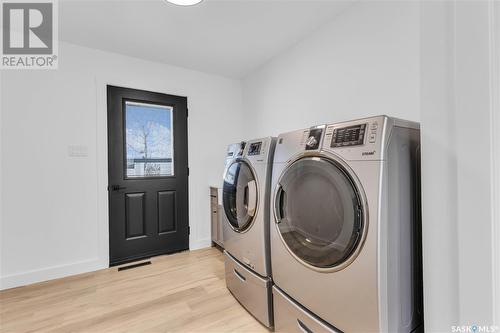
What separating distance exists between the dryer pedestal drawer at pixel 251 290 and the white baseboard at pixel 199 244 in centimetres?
118

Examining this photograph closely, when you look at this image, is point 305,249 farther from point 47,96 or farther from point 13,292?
point 47,96

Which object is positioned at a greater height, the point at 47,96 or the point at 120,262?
the point at 47,96

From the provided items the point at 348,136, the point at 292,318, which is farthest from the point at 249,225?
the point at 348,136

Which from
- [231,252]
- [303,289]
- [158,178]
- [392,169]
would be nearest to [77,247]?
[158,178]

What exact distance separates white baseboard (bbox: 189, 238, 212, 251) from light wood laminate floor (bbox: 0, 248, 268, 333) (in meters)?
0.53

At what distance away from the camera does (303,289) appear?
1.18 m

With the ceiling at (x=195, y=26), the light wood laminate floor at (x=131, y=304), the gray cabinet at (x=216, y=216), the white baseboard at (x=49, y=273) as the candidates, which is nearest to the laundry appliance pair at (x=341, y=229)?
the light wood laminate floor at (x=131, y=304)

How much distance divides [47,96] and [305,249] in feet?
9.27

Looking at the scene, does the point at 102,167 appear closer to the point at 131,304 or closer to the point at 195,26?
the point at 131,304

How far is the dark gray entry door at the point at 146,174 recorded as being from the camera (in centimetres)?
256

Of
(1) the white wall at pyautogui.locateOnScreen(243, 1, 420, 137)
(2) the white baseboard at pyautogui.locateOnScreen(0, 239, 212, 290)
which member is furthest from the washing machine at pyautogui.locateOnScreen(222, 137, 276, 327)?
(2) the white baseboard at pyautogui.locateOnScreen(0, 239, 212, 290)

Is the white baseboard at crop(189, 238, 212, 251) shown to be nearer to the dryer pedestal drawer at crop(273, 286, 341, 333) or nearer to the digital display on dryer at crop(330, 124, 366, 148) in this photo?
the dryer pedestal drawer at crop(273, 286, 341, 333)

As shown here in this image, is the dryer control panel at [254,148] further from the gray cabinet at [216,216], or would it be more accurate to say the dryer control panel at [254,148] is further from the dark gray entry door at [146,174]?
the dark gray entry door at [146,174]

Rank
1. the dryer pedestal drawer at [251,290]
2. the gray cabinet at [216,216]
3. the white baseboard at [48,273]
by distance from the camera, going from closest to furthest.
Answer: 1. the dryer pedestal drawer at [251,290]
2. the white baseboard at [48,273]
3. the gray cabinet at [216,216]
